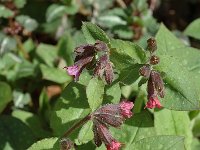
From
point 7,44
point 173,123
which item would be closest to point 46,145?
point 173,123

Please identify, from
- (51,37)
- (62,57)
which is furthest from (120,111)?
(51,37)

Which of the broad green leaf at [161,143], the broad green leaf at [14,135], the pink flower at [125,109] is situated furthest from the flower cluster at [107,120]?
the broad green leaf at [14,135]

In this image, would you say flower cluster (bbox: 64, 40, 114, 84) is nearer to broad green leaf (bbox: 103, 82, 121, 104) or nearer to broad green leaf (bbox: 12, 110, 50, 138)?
broad green leaf (bbox: 103, 82, 121, 104)

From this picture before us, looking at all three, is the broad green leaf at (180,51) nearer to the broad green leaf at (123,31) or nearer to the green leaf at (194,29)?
the green leaf at (194,29)

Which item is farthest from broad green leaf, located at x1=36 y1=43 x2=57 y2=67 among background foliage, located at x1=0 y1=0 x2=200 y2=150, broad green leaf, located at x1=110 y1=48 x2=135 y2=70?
broad green leaf, located at x1=110 y1=48 x2=135 y2=70

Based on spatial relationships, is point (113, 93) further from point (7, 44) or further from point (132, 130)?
point (7, 44)

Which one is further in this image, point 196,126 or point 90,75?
point 196,126

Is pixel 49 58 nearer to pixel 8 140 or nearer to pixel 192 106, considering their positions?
pixel 8 140
